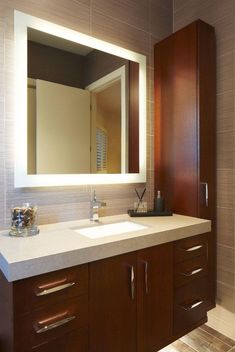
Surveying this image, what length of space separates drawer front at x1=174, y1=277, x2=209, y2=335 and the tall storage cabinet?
11cm

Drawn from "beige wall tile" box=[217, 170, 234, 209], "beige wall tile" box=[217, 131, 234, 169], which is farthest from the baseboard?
"beige wall tile" box=[217, 131, 234, 169]

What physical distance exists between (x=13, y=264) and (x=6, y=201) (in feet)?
1.88

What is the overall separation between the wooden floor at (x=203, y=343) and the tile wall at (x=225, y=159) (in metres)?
0.06

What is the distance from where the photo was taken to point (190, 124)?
172cm

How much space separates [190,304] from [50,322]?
3.04 feet

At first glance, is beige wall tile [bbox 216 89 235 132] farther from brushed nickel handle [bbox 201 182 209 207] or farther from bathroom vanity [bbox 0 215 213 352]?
bathroom vanity [bbox 0 215 213 352]

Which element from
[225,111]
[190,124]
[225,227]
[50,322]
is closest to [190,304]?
[225,227]

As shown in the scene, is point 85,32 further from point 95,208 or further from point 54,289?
point 54,289

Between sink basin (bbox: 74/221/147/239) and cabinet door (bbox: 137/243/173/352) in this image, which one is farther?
sink basin (bbox: 74/221/147/239)

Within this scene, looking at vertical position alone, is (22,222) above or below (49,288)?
above

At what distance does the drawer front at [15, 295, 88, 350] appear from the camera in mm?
933

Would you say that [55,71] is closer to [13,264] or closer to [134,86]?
[134,86]

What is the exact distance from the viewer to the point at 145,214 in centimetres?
176

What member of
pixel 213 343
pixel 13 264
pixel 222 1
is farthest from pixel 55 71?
pixel 213 343
